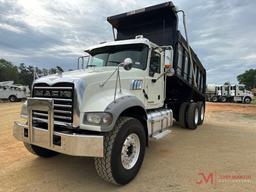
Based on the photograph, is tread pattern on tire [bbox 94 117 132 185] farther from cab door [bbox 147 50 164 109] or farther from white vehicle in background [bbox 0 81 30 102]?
white vehicle in background [bbox 0 81 30 102]

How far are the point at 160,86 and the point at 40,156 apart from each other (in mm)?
3282

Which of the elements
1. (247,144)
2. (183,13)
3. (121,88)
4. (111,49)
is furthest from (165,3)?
(247,144)

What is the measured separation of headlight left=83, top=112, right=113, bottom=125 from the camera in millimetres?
3498

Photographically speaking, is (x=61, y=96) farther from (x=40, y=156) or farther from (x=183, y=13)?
Answer: (x=183, y=13)

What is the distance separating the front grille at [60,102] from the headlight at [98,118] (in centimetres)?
27

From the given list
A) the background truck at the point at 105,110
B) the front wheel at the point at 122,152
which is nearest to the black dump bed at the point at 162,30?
the background truck at the point at 105,110

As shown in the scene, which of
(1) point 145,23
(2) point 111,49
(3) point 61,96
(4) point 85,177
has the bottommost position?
(4) point 85,177

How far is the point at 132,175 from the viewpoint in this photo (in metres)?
3.97

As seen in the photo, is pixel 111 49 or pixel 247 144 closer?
pixel 111 49

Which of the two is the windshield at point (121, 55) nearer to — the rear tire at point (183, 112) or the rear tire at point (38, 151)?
the rear tire at point (38, 151)

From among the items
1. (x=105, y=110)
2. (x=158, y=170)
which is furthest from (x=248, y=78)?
(x=105, y=110)

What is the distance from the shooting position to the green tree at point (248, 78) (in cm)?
9056

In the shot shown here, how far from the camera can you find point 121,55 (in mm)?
5336

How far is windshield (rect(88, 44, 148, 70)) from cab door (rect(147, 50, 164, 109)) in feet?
0.87
